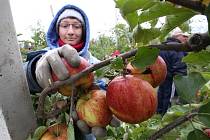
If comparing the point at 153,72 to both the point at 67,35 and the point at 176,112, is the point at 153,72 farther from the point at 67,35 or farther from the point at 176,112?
the point at 67,35

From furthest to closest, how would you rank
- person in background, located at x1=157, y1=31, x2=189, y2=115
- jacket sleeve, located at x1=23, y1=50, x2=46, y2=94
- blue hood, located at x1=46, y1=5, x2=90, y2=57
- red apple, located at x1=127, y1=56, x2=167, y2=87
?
person in background, located at x1=157, y1=31, x2=189, y2=115 → blue hood, located at x1=46, y1=5, x2=90, y2=57 → jacket sleeve, located at x1=23, y1=50, x2=46, y2=94 → red apple, located at x1=127, y1=56, x2=167, y2=87

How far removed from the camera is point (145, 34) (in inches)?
32.0

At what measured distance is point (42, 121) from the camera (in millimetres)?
992

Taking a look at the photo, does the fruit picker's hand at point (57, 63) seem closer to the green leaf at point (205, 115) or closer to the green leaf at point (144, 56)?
the green leaf at point (144, 56)

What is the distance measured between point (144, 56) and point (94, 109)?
0.66ft

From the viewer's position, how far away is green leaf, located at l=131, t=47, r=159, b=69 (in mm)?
708

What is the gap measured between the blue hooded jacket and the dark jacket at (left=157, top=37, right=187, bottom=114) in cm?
98

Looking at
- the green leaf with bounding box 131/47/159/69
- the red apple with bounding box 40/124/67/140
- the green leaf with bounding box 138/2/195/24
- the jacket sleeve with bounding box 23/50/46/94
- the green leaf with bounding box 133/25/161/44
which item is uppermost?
the green leaf with bounding box 138/2/195/24

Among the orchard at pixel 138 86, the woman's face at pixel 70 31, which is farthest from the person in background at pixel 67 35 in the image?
the orchard at pixel 138 86

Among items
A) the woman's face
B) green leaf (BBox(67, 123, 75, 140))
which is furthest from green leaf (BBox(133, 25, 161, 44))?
the woman's face

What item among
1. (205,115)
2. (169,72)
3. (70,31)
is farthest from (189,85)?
(169,72)

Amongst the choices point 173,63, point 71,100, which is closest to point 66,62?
point 71,100

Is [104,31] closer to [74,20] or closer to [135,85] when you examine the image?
[74,20]

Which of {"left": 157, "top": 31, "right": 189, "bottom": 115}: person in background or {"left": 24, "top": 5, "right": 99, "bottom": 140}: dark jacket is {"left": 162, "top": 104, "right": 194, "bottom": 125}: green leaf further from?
{"left": 157, "top": 31, "right": 189, "bottom": 115}: person in background
